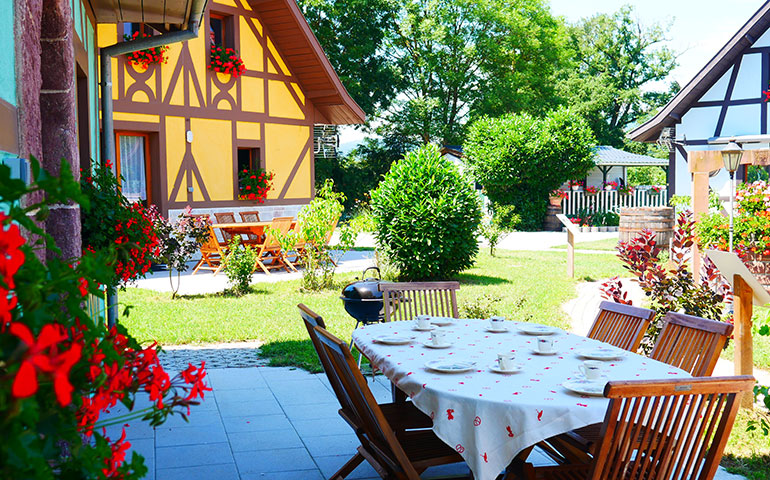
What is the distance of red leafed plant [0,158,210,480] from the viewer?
33.2 inches

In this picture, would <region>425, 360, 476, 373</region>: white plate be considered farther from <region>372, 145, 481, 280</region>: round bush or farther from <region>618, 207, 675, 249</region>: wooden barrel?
<region>618, 207, 675, 249</region>: wooden barrel

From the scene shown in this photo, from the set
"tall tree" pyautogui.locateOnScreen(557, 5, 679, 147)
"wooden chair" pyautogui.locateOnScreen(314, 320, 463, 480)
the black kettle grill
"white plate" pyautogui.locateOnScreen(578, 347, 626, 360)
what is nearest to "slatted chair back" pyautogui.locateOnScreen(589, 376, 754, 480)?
"wooden chair" pyautogui.locateOnScreen(314, 320, 463, 480)

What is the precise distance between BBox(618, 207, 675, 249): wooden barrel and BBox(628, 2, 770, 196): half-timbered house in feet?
4.23

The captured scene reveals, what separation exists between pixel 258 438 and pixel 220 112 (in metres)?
10.1

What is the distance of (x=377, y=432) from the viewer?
3.10 meters

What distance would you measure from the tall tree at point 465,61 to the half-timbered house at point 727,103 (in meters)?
14.9

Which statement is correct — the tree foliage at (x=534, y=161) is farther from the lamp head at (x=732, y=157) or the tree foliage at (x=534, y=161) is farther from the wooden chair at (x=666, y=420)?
the wooden chair at (x=666, y=420)

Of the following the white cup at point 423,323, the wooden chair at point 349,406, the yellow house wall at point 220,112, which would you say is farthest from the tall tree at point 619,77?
the wooden chair at point 349,406

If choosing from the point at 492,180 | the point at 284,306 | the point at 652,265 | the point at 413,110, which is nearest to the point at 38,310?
the point at 652,265

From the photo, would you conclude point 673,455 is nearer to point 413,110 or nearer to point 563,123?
point 563,123

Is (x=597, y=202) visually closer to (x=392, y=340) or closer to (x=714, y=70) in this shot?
(x=714, y=70)

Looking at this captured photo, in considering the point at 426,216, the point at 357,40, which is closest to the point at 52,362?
the point at 426,216

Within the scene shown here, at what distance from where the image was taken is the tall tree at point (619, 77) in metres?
36.9

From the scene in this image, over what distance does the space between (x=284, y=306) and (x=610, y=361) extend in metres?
5.90
